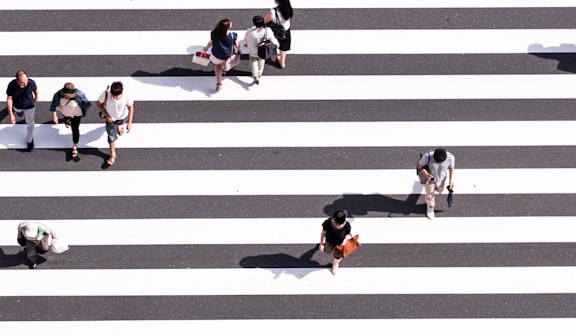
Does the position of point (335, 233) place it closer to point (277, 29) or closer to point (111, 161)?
point (277, 29)

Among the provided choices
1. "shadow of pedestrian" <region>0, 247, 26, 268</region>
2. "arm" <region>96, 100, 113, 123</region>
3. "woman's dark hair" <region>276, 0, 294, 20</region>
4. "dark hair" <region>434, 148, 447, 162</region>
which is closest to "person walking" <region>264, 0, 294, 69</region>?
"woman's dark hair" <region>276, 0, 294, 20</region>

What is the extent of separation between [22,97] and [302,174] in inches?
176

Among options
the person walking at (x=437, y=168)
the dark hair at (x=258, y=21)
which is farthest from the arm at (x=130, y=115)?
the person walking at (x=437, y=168)

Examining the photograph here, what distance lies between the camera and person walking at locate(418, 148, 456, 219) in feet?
37.3

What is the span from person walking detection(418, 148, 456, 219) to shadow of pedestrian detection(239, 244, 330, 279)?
210cm

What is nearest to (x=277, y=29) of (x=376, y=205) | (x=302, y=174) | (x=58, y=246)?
(x=302, y=174)

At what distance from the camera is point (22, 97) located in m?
12.1

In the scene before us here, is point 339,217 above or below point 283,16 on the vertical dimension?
below

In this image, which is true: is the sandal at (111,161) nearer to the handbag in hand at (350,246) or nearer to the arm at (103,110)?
the arm at (103,110)

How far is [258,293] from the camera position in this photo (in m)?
12.1

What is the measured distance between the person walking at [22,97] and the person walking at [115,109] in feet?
3.59

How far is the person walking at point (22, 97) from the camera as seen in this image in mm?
11945

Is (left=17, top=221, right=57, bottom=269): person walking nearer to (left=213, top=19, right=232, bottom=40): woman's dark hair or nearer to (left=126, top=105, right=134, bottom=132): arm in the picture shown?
(left=126, top=105, right=134, bottom=132): arm

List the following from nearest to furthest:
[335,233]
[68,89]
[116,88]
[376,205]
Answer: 1. [335,233]
2. [116,88]
3. [68,89]
4. [376,205]
